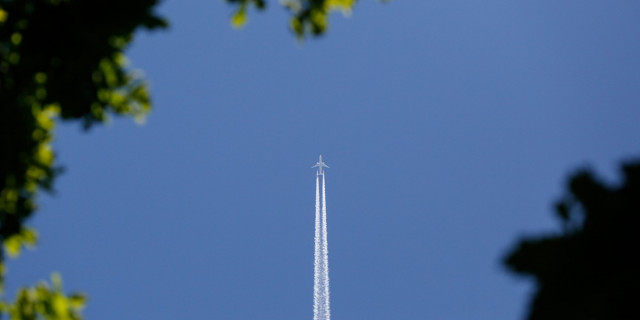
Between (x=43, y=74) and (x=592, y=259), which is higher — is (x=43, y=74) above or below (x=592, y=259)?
above

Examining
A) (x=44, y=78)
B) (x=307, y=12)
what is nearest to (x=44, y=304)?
(x=44, y=78)

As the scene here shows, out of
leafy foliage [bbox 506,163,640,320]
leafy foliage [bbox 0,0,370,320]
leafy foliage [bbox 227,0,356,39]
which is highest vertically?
leafy foliage [bbox 227,0,356,39]

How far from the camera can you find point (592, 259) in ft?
15.2

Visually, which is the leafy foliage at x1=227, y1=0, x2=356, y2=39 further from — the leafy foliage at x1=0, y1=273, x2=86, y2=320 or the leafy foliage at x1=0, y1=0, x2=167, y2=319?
the leafy foliage at x1=0, y1=273, x2=86, y2=320

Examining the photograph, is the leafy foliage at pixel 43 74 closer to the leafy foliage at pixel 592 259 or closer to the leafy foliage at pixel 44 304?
the leafy foliage at pixel 44 304

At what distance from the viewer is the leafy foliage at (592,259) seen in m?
4.43

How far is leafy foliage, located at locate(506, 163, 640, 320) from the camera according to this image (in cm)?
443

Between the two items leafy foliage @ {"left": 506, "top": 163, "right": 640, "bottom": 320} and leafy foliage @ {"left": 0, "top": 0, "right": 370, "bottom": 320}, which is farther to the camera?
leafy foliage @ {"left": 0, "top": 0, "right": 370, "bottom": 320}

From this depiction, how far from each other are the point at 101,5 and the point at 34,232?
12.5 feet

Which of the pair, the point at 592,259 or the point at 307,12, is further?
the point at 307,12

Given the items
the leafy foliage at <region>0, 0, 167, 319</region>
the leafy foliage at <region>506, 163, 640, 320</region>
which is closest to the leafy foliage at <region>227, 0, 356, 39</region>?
the leafy foliage at <region>0, 0, 167, 319</region>

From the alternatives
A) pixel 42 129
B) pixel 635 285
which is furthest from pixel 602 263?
pixel 42 129

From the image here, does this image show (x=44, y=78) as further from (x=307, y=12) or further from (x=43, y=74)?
(x=307, y=12)

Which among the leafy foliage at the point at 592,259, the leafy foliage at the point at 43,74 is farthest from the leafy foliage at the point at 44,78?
the leafy foliage at the point at 592,259
